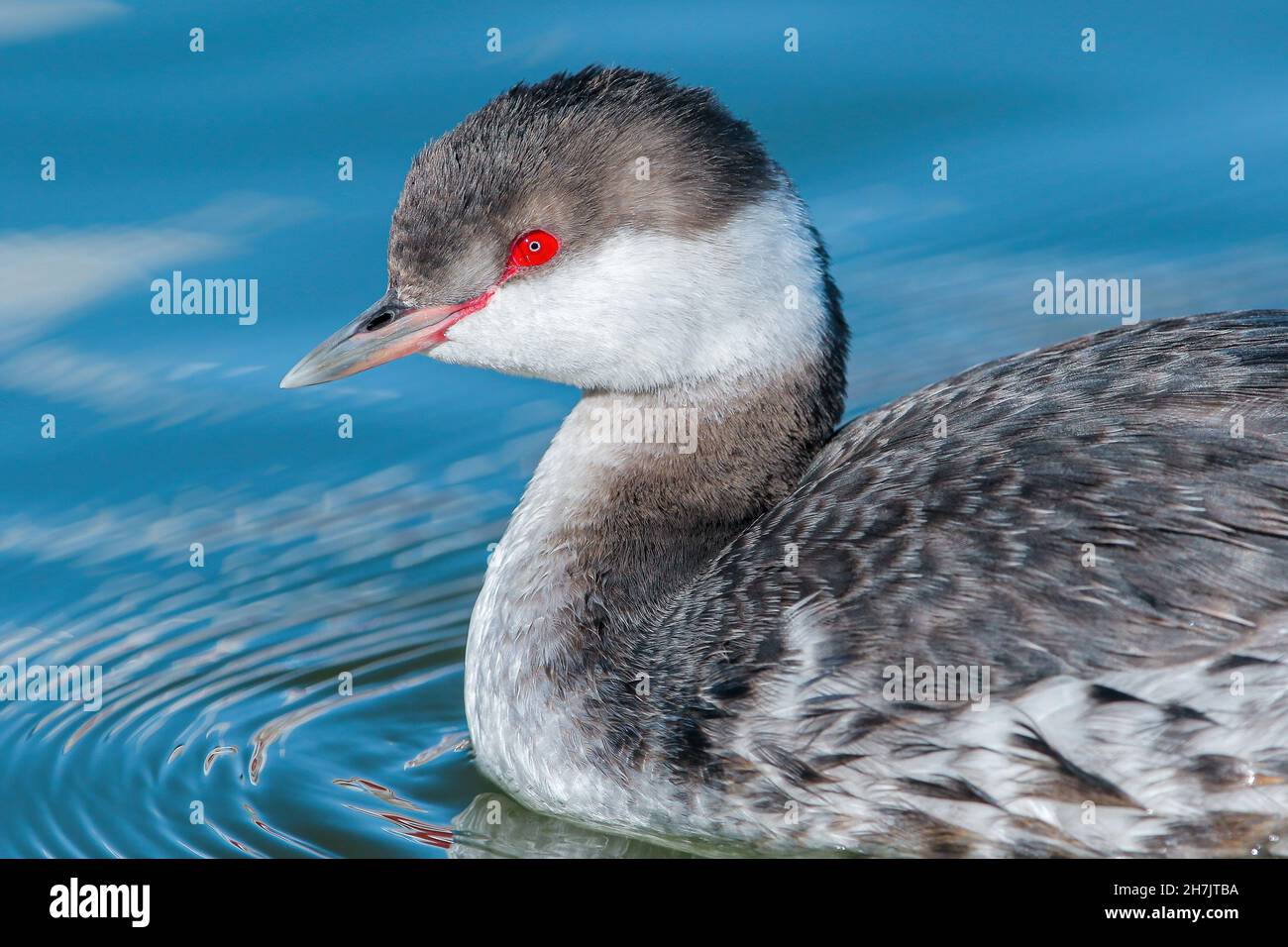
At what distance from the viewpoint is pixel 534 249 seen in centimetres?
665

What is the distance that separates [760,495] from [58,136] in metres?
4.98

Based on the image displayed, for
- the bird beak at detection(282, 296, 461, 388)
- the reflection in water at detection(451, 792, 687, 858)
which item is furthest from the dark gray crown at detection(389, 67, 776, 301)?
the reflection in water at detection(451, 792, 687, 858)

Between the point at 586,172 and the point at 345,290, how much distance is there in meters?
3.20

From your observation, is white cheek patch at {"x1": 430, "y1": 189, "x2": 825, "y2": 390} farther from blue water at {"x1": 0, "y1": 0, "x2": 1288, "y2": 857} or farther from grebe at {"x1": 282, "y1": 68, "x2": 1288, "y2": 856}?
blue water at {"x1": 0, "y1": 0, "x2": 1288, "y2": 857}

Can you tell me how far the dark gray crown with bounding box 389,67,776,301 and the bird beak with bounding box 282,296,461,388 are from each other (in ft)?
0.85

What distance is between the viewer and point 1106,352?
6.57m

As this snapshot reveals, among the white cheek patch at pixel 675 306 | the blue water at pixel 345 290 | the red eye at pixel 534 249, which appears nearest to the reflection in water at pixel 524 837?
the blue water at pixel 345 290

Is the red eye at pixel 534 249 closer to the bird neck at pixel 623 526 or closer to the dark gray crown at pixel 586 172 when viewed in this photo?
the dark gray crown at pixel 586 172

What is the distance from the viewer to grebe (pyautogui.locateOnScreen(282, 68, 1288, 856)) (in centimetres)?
575

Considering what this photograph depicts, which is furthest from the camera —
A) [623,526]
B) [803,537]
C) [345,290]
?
[345,290]

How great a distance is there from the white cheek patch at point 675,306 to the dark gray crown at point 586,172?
8cm

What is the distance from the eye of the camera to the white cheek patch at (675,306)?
21.6 ft

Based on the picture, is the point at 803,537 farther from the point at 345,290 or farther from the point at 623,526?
the point at 345,290

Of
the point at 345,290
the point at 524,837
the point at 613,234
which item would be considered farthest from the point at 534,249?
the point at 345,290
